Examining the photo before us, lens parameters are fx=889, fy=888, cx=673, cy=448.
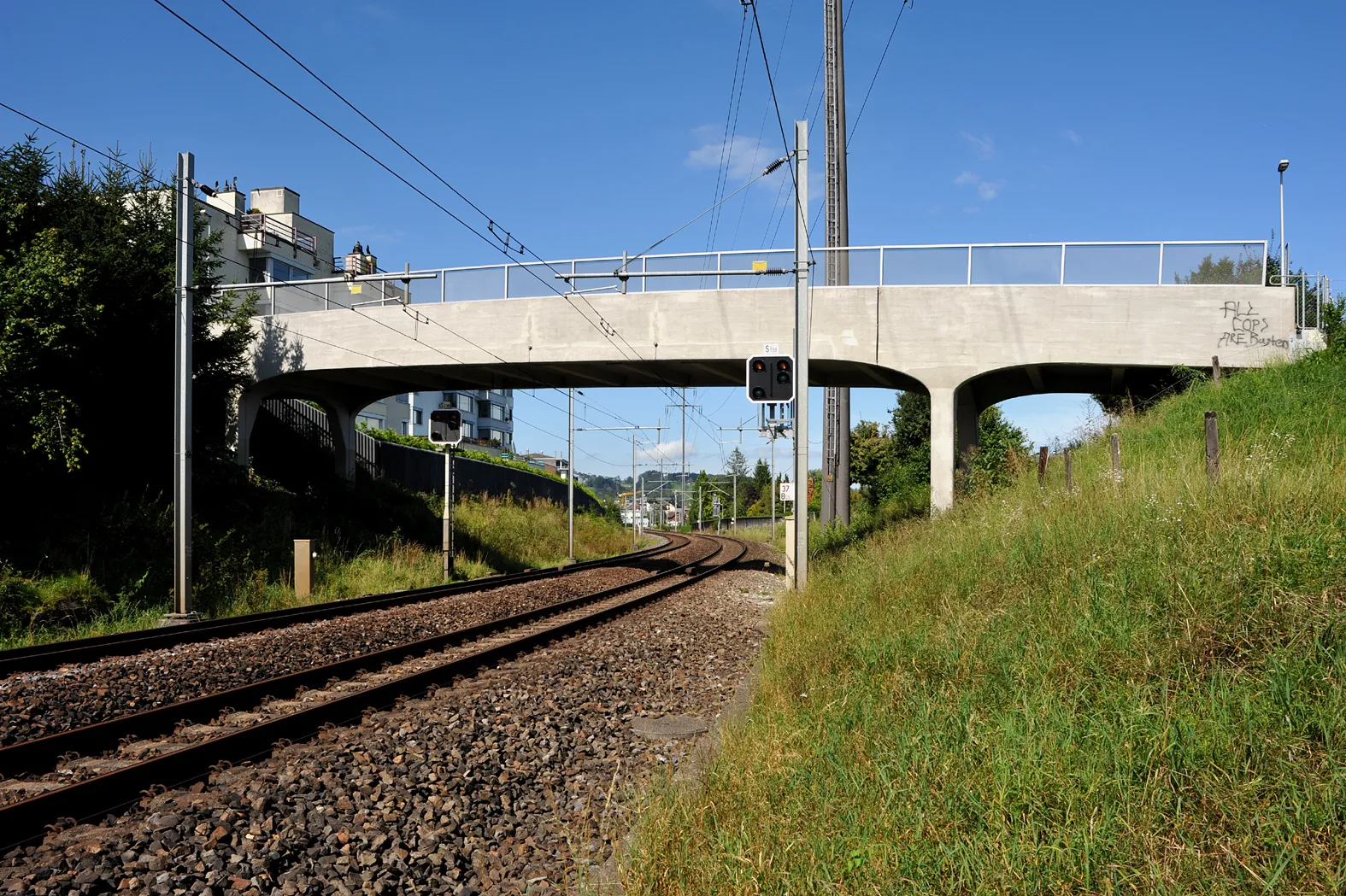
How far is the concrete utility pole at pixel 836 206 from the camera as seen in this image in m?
26.9

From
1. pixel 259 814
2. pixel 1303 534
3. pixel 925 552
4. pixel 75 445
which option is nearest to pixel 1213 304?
pixel 925 552

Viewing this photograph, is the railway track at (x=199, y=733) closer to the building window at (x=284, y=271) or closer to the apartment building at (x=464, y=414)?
the building window at (x=284, y=271)

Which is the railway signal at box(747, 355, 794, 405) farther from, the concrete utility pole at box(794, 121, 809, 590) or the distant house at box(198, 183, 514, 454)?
the distant house at box(198, 183, 514, 454)

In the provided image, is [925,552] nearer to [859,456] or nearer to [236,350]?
[236,350]

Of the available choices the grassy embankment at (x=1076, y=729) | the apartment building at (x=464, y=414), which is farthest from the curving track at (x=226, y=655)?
the apartment building at (x=464, y=414)

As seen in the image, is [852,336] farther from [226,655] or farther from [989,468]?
[226,655]

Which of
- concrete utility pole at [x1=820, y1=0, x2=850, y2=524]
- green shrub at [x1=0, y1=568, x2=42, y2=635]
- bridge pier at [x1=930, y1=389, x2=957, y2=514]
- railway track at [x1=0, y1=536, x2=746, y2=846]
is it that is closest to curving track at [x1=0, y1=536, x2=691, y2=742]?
railway track at [x1=0, y1=536, x2=746, y2=846]

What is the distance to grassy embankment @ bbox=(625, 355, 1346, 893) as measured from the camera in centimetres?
349

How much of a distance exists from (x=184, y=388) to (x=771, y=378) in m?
9.60

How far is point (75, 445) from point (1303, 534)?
54.7 ft

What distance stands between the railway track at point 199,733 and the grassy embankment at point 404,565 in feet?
18.6

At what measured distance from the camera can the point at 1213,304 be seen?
17891mm

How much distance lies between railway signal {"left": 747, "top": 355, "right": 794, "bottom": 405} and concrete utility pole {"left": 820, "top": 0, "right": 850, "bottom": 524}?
38.2ft

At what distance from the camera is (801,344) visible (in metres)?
15.1
